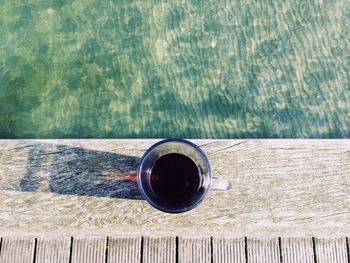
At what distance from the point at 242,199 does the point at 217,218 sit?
0.44 feet

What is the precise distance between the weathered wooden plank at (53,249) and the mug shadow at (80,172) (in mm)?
362

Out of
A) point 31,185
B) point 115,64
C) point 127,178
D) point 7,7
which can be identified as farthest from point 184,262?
point 7,7

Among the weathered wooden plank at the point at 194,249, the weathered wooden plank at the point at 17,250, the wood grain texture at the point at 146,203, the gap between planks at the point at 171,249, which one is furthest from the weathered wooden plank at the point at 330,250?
the weathered wooden plank at the point at 17,250

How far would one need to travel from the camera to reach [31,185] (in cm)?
201

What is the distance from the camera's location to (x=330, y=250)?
2256 millimetres

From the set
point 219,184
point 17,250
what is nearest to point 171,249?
point 219,184

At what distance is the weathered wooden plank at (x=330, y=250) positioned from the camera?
7.38ft

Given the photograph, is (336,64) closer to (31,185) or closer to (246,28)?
(246,28)

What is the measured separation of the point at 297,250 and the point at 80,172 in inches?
43.3

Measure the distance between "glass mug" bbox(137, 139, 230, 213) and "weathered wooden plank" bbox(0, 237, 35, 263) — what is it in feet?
2.63

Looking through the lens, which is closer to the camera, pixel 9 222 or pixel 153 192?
pixel 153 192

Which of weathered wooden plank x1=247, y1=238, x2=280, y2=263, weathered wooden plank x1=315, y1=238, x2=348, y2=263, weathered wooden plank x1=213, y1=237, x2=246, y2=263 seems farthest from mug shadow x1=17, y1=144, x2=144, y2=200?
weathered wooden plank x1=315, y1=238, x2=348, y2=263

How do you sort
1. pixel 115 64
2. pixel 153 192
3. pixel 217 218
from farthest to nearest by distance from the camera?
pixel 115 64
pixel 217 218
pixel 153 192

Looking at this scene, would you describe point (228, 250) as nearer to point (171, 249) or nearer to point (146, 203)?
point (171, 249)
